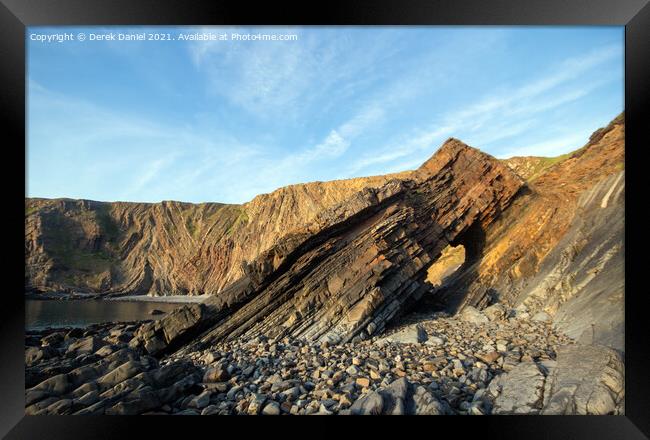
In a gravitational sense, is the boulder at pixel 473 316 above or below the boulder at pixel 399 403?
below

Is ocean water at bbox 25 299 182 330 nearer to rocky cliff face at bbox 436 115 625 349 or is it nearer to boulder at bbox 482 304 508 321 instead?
boulder at bbox 482 304 508 321

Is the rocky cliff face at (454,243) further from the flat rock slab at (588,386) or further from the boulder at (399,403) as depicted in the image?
the boulder at (399,403)

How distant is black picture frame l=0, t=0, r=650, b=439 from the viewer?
4.39 m

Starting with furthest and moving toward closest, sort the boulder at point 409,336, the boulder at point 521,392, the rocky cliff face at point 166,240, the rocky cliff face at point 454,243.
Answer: the rocky cliff face at point 166,240 < the boulder at point 409,336 < the rocky cliff face at point 454,243 < the boulder at point 521,392

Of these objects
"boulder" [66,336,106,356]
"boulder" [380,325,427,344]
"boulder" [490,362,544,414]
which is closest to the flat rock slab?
"boulder" [490,362,544,414]

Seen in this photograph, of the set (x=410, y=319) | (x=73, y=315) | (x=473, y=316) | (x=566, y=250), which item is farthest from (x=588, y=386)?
(x=73, y=315)

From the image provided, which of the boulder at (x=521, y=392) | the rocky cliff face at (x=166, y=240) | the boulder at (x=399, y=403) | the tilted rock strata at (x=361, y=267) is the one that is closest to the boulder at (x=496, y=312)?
the tilted rock strata at (x=361, y=267)
